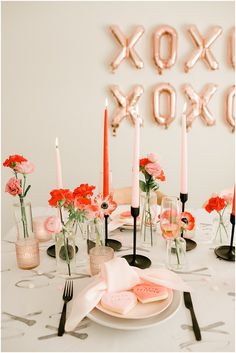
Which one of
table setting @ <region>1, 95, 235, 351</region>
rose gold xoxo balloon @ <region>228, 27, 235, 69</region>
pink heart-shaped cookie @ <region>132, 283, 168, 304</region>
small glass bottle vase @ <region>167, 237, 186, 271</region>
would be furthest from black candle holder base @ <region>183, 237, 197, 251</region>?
rose gold xoxo balloon @ <region>228, 27, 235, 69</region>

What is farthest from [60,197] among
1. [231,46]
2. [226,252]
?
[231,46]

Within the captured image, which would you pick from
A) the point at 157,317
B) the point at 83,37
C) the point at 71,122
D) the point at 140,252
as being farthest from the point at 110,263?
the point at 83,37

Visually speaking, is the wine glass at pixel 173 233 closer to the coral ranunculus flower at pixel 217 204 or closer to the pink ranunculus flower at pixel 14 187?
the coral ranunculus flower at pixel 217 204

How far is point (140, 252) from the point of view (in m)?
1.34

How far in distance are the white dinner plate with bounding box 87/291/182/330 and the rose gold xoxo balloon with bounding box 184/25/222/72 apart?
241cm

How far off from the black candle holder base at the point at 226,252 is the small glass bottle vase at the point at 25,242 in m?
0.67

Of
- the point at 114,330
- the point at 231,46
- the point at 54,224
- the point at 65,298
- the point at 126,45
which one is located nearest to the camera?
the point at 114,330

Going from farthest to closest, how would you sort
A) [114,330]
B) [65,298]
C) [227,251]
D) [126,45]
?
[126,45], [227,251], [65,298], [114,330]

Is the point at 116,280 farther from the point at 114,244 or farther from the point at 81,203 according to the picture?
the point at 114,244

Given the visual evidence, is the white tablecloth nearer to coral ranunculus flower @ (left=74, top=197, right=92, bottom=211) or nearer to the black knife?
the black knife

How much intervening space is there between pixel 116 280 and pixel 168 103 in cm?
224

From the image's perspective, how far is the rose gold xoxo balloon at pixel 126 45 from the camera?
281 centimetres

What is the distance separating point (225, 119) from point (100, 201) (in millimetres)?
2218

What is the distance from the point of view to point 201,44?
292 centimetres
